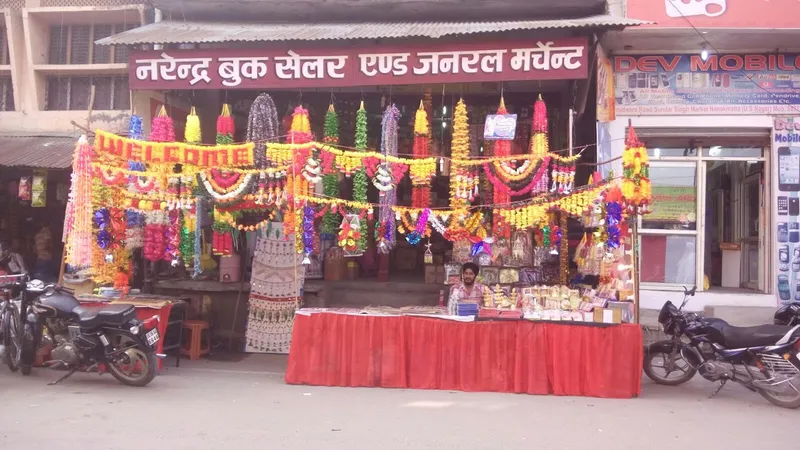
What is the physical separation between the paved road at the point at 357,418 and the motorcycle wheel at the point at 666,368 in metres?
0.13

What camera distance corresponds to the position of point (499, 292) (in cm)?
714

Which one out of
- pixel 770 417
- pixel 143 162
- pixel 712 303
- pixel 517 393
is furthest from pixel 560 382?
pixel 143 162

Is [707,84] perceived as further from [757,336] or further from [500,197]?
[757,336]

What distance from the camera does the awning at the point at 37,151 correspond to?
25.6ft

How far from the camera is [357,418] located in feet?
17.7

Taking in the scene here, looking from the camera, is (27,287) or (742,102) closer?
(27,287)

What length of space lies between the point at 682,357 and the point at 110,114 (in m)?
8.14

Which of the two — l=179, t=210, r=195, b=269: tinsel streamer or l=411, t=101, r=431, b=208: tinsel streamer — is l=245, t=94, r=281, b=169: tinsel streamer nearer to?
l=179, t=210, r=195, b=269: tinsel streamer

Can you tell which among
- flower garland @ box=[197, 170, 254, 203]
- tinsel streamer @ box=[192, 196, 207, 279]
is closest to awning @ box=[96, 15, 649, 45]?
flower garland @ box=[197, 170, 254, 203]

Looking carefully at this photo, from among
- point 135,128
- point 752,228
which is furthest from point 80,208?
point 752,228

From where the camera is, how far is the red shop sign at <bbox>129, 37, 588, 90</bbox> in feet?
23.3

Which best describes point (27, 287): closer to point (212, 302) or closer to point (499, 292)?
point (212, 302)

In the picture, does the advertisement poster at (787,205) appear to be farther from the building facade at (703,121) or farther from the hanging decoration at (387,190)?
the hanging decoration at (387,190)

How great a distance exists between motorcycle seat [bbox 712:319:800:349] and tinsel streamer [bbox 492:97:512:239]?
7.59 feet
